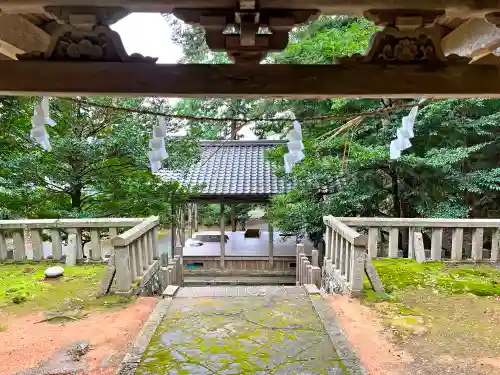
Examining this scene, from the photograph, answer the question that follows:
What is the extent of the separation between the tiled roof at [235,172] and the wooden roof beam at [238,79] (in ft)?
24.4

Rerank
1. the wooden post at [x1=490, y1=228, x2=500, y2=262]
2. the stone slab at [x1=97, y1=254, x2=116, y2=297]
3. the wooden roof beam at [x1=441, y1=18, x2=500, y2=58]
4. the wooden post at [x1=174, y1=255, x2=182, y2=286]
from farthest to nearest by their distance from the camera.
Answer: the wooden post at [x1=174, y1=255, x2=182, y2=286] < the wooden post at [x1=490, y1=228, x2=500, y2=262] < the stone slab at [x1=97, y1=254, x2=116, y2=297] < the wooden roof beam at [x1=441, y1=18, x2=500, y2=58]

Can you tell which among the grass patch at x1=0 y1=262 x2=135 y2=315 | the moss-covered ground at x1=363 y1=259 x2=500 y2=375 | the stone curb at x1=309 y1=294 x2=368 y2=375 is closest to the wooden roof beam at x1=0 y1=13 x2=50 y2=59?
the grass patch at x1=0 y1=262 x2=135 y2=315

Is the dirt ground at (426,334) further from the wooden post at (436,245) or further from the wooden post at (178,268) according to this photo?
the wooden post at (178,268)

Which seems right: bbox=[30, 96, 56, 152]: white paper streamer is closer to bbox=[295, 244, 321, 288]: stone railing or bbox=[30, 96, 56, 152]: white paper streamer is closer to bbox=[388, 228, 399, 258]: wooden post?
bbox=[295, 244, 321, 288]: stone railing

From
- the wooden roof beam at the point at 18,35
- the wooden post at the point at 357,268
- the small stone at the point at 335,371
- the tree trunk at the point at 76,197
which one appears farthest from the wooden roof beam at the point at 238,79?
the tree trunk at the point at 76,197

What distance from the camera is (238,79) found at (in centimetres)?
263

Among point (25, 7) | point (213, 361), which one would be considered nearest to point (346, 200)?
point (213, 361)

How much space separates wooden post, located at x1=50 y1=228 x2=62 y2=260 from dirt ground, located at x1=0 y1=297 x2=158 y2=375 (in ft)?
7.23

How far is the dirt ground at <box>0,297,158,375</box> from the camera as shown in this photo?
12.5ft

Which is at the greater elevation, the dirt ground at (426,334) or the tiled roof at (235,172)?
the tiled roof at (235,172)

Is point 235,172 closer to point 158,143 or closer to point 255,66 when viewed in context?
point 158,143

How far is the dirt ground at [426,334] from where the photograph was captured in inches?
149

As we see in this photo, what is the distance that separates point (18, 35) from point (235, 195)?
8361 mm

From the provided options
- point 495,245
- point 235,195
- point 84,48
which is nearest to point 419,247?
point 495,245
